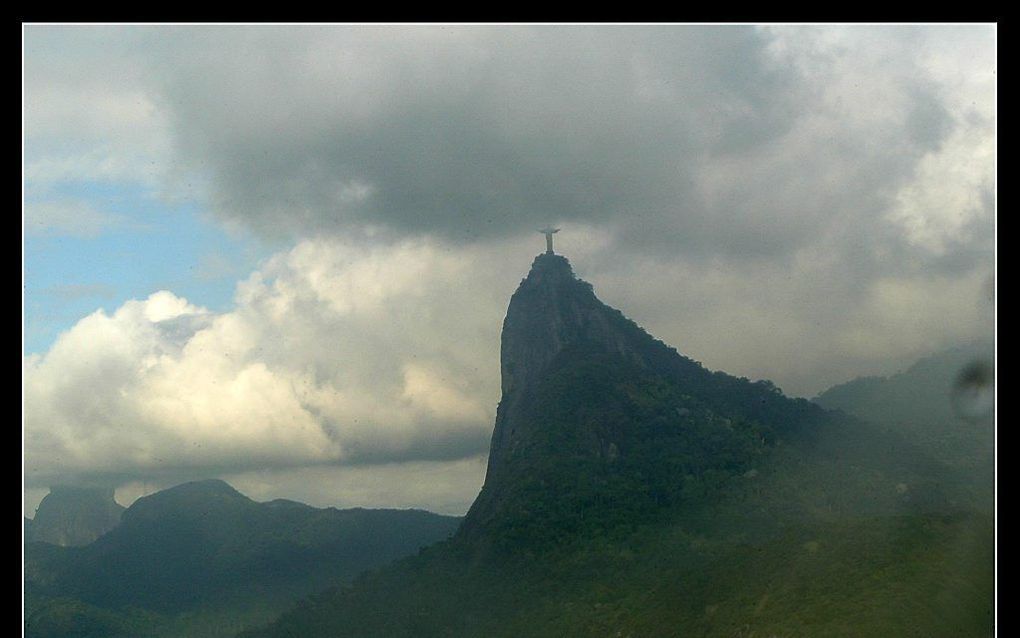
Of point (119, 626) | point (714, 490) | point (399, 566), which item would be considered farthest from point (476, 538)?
point (119, 626)

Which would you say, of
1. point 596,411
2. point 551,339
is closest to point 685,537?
point 596,411

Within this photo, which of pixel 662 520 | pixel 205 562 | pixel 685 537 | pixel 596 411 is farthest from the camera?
pixel 205 562

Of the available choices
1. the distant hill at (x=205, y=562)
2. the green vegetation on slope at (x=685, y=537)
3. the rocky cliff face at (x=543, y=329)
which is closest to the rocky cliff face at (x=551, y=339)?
the rocky cliff face at (x=543, y=329)

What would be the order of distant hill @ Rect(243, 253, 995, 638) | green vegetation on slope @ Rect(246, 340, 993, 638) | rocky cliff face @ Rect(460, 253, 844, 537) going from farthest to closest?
rocky cliff face @ Rect(460, 253, 844, 537) < distant hill @ Rect(243, 253, 995, 638) < green vegetation on slope @ Rect(246, 340, 993, 638)

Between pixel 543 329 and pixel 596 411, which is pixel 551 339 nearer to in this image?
→ pixel 543 329

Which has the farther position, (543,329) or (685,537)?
(543,329)

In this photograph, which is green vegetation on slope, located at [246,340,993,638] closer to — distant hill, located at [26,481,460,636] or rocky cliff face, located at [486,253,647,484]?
rocky cliff face, located at [486,253,647,484]

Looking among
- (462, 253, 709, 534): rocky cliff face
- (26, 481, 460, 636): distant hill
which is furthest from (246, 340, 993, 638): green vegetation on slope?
(26, 481, 460, 636): distant hill
